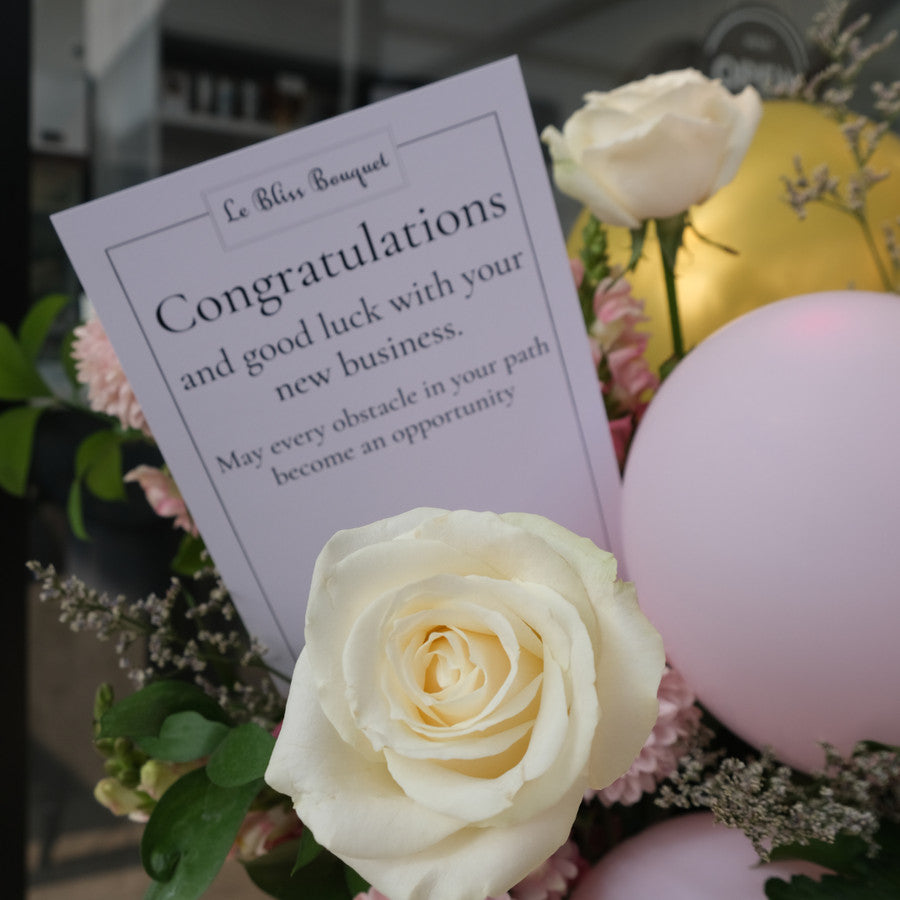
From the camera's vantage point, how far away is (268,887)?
1.72 ft

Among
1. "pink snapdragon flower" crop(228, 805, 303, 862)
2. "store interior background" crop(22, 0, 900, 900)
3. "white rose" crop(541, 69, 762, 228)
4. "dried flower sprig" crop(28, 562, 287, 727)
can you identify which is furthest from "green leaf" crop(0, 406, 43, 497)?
"white rose" crop(541, 69, 762, 228)

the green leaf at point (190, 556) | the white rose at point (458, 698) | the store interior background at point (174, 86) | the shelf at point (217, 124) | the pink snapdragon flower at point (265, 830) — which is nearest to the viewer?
the white rose at point (458, 698)

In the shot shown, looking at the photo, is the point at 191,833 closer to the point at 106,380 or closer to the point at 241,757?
the point at 241,757

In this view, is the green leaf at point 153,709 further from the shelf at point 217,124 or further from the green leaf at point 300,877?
the shelf at point 217,124

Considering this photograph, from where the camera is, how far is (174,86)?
208cm

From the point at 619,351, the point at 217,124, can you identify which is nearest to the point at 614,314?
the point at 619,351

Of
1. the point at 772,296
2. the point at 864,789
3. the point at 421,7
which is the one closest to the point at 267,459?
the point at 864,789

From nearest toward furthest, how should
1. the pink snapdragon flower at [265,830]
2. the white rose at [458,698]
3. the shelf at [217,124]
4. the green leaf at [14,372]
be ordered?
the white rose at [458,698] → the pink snapdragon flower at [265,830] → the green leaf at [14,372] → the shelf at [217,124]

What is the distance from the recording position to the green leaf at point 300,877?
1.69ft

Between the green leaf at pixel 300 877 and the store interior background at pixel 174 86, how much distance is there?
0.49 m

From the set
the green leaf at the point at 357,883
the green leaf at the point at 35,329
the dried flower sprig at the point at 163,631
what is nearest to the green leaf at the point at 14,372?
the green leaf at the point at 35,329

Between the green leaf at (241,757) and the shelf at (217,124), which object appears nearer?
the green leaf at (241,757)

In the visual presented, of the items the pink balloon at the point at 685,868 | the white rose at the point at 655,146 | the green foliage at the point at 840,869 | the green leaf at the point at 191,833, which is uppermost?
the white rose at the point at 655,146

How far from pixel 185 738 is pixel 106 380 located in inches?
9.6
